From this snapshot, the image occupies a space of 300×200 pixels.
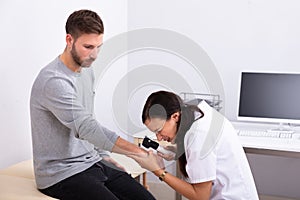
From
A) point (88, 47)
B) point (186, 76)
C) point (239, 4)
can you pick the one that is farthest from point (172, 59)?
point (88, 47)

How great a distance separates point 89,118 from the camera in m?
1.53

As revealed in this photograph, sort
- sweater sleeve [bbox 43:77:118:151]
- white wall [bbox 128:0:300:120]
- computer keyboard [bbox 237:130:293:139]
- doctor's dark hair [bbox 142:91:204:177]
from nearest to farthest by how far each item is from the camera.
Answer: doctor's dark hair [bbox 142:91:204:177] < sweater sleeve [bbox 43:77:118:151] < computer keyboard [bbox 237:130:293:139] < white wall [bbox 128:0:300:120]

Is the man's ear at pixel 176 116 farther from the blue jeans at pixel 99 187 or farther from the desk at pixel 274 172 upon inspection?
the desk at pixel 274 172

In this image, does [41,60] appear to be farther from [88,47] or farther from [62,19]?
[88,47]

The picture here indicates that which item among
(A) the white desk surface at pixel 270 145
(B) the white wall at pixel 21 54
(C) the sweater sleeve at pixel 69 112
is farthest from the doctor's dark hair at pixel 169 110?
(B) the white wall at pixel 21 54

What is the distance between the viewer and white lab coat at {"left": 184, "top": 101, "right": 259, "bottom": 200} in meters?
1.41

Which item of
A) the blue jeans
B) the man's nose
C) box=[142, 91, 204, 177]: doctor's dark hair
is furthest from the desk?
the man's nose

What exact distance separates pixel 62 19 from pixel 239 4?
1.23 metres

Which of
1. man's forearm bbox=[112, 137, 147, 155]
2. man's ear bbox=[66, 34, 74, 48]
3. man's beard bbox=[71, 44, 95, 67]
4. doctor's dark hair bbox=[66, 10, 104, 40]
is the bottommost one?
man's forearm bbox=[112, 137, 147, 155]

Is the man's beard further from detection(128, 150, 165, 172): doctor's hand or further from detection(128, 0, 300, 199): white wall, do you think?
detection(128, 0, 300, 199): white wall

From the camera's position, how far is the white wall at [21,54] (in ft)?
6.23

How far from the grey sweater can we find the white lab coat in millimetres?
349

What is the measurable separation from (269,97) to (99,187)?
1381mm

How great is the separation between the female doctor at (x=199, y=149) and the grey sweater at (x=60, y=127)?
225 millimetres
